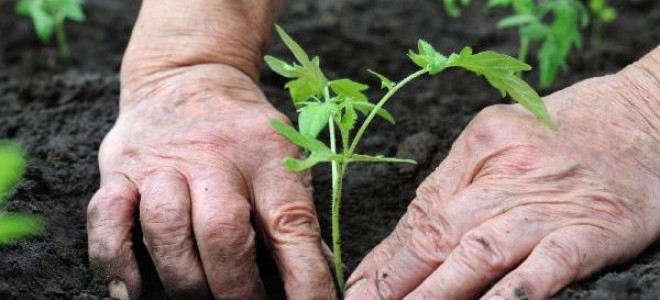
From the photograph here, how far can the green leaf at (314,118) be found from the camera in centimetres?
194

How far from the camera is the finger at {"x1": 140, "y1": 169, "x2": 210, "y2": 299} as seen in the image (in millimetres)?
2137

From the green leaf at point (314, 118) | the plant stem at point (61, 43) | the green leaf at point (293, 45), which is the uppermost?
the green leaf at point (293, 45)

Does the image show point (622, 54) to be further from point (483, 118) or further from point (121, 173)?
point (121, 173)

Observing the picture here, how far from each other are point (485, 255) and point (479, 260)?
0.02 metres

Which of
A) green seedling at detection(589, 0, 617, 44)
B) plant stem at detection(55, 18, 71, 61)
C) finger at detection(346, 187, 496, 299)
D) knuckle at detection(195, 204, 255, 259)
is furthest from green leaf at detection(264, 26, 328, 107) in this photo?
green seedling at detection(589, 0, 617, 44)

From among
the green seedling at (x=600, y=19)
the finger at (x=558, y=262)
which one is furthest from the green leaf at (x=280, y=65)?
the green seedling at (x=600, y=19)

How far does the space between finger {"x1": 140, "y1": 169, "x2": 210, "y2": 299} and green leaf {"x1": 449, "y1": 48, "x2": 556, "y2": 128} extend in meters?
0.74

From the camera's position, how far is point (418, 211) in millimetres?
2152

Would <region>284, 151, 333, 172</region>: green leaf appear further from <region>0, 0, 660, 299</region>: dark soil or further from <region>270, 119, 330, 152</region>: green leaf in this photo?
<region>0, 0, 660, 299</region>: dark soil

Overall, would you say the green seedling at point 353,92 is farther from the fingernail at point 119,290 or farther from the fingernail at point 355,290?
the fingernail at point 119,290

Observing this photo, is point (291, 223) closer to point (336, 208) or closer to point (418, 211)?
point (336, 208)

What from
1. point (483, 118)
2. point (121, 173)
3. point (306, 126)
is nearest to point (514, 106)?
point (483, 118)

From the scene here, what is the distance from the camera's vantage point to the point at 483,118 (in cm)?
219

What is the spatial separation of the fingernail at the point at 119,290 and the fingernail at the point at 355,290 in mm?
548
